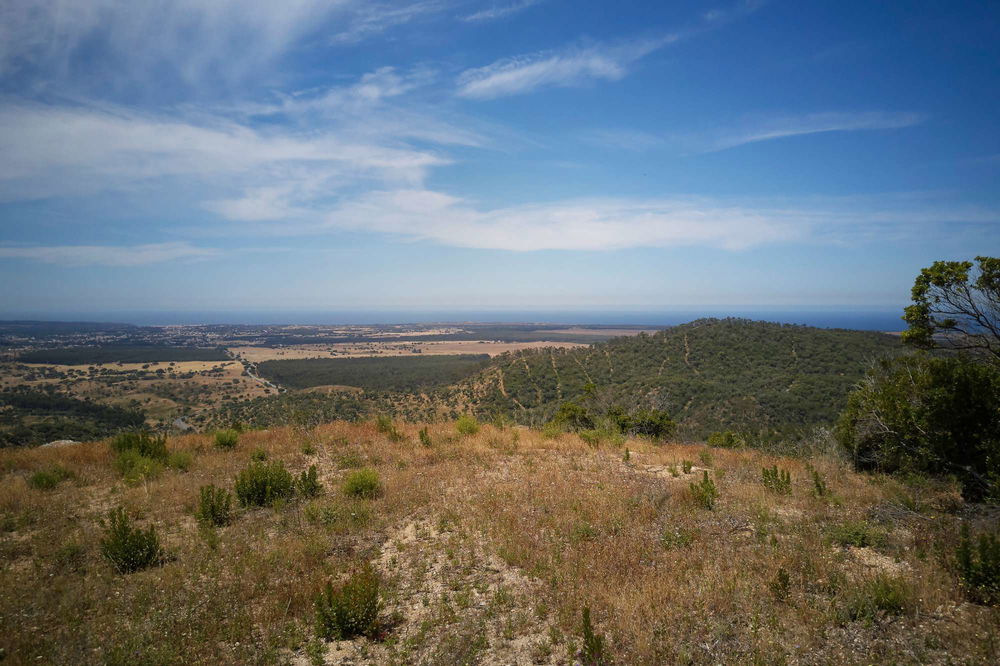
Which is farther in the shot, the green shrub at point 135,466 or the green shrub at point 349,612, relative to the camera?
the green shrub at point 135,466

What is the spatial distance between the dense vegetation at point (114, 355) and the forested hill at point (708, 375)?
257 ft

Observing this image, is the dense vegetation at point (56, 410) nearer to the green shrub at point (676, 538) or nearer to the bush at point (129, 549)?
the bush at point (129, 549)

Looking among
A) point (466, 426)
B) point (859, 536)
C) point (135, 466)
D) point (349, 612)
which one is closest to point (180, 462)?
point (135, 466)

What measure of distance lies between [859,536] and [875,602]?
184 centimetres

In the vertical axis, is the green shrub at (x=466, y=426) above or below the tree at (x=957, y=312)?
below

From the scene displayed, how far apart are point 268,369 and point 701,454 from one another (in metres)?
88.5

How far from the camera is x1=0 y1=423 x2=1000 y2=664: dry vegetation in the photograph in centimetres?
397

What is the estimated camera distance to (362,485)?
26.2 ft

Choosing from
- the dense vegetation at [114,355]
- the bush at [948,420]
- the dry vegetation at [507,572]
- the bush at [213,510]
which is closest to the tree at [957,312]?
the bush at [948,420]

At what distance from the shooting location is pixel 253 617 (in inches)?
174

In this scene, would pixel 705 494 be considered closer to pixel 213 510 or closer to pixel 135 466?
pixel 213 510

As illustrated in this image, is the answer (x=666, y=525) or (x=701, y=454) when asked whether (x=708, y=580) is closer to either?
(x=666, y=525)

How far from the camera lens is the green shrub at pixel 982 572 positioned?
4246 mm

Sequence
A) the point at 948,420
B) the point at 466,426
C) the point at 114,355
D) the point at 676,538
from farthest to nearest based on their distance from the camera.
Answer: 1. the point at 114,355
2. the point at 466,426
3. the point at 948,420
4. the point at 676,538
